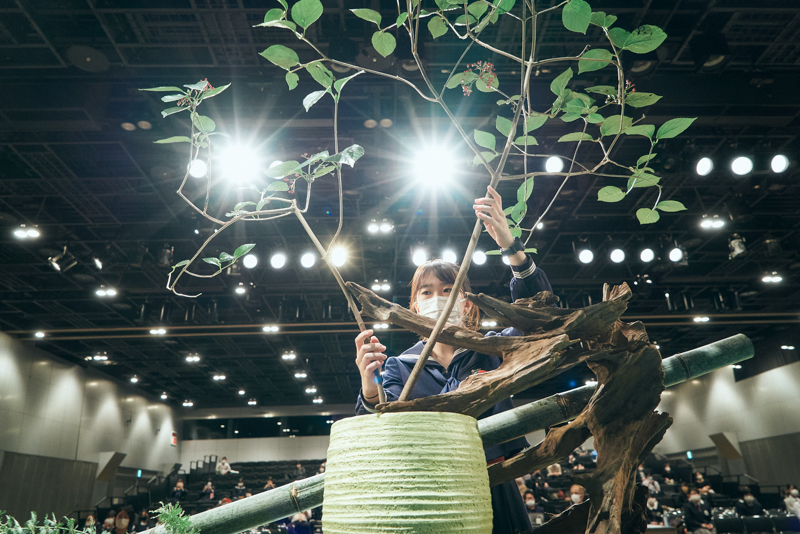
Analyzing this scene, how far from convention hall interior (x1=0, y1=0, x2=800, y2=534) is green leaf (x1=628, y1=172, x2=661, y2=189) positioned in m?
0.03

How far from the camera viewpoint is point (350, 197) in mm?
6852

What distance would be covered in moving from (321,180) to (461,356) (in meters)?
6.21

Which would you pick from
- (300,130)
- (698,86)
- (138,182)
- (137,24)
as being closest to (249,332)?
(138,182)

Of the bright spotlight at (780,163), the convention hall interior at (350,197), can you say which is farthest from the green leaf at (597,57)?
the bright spotlight at (780,163)

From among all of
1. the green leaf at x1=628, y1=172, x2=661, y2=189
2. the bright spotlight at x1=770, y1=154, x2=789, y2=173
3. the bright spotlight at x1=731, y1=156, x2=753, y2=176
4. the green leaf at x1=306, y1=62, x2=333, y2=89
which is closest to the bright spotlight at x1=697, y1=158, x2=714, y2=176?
the bright spotlight at x1=731, y1=156, x2=753, y2=176

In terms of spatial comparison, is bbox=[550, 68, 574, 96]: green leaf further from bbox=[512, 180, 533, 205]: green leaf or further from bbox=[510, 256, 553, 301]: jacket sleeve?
bbox=[510, 256, 553, 301]: jacket sleeve

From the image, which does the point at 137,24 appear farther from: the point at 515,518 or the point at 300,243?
the point at 515,518

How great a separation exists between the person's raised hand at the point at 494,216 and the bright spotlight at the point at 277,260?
24.2 feet

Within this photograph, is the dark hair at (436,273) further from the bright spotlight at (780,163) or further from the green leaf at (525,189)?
the bright spotlight at (780,163)

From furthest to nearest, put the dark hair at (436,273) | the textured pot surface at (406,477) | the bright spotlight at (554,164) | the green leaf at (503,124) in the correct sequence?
the bright spotlight at (554,164) → the dark hair at (436,273) → the green leaf at (503,124) → the textured pot surface at (406,477)

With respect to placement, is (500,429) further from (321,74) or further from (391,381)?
(321,74)

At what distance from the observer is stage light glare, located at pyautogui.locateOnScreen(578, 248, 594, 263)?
25.9 ft

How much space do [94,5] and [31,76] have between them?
4.22ft

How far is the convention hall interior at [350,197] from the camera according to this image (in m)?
1.50
